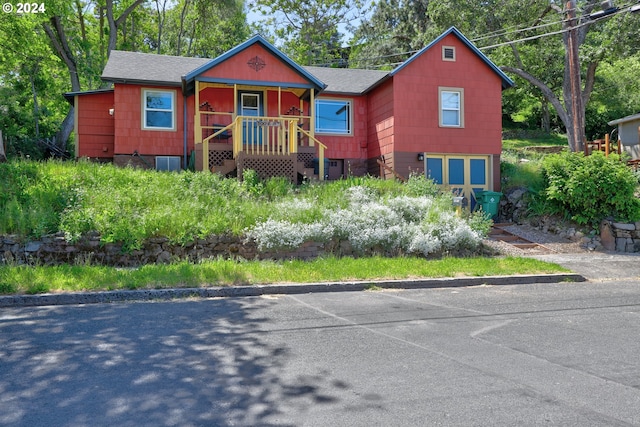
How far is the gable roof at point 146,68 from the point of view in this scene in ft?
58.4

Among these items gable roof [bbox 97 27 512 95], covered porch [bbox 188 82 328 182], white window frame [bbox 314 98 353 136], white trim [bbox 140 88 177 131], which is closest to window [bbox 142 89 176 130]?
white trim [bbox 140 88 177 131]

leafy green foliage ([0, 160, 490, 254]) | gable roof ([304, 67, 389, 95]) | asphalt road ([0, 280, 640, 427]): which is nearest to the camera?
asphalt road ([0, 280, 640, 427])

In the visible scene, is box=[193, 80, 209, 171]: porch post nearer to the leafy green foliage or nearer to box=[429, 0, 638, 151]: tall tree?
the leafy green foliage

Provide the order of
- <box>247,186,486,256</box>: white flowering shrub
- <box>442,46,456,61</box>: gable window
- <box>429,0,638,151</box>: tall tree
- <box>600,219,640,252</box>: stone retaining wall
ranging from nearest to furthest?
1. <box>247,186,486,256</box>: white flowering shrub
2. <box>600,219,640,252</box>: stone retaining wall
3. <box>442,46,456,61</box>: gable window
4. <box>429,0,638,151</box>: tall tree

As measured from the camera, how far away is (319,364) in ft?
15.9

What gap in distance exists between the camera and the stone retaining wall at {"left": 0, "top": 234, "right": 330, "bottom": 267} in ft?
32.9

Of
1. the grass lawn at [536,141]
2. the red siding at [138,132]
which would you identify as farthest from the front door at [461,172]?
the grass lawn at [536,141]

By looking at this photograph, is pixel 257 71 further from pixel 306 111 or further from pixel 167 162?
pixel 167 162

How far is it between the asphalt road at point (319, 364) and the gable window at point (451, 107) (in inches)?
492

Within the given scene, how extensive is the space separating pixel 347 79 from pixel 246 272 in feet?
48.2

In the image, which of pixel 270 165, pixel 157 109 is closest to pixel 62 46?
pixel 157 109

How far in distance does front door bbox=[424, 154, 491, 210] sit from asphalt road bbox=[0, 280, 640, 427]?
38.3 feet

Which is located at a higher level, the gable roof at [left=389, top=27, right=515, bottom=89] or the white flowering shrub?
the gable roof at [left=389, top=27, right=515, bottom=89]

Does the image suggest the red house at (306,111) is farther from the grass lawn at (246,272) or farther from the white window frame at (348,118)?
the grass lawn at (246,272)
